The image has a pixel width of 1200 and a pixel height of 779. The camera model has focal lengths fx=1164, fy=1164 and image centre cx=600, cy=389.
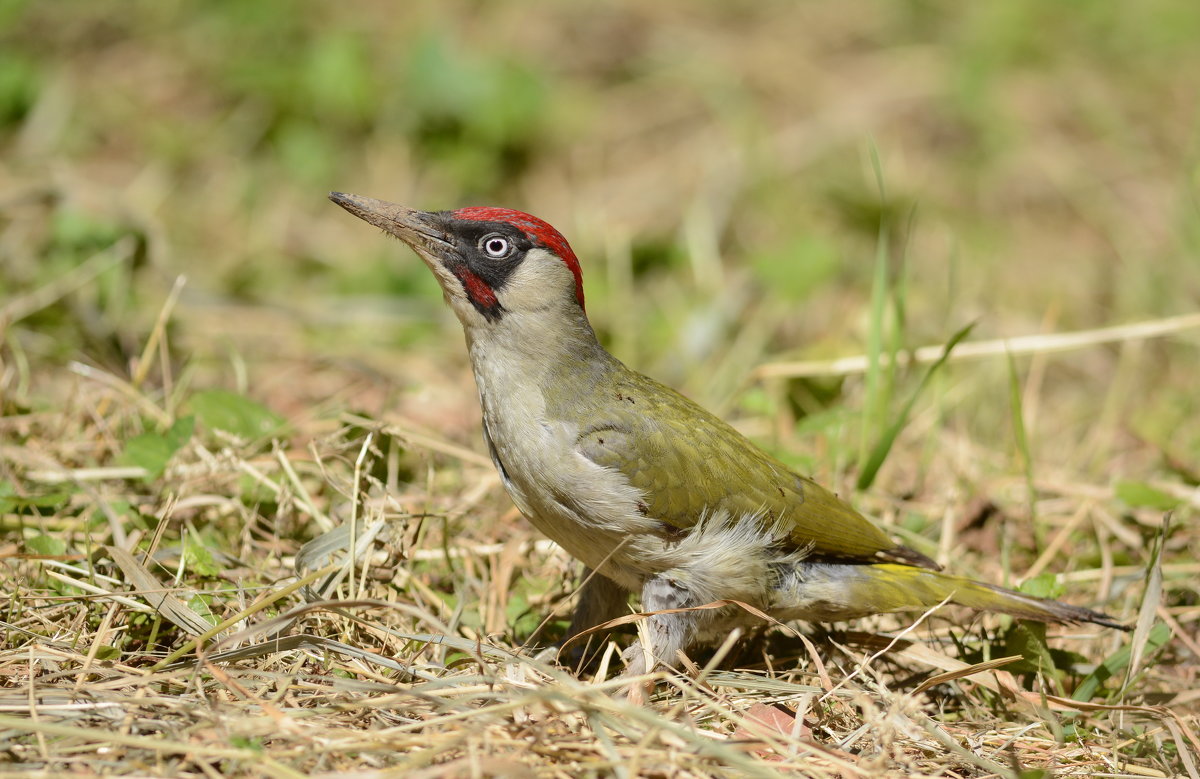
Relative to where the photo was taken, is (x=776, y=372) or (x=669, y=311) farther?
(x=669, y=311)

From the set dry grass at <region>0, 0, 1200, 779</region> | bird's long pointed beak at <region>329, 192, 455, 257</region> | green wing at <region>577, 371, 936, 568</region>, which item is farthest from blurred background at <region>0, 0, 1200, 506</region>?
bird's long pointed beak at <region>329, 192, 455, 257</region>

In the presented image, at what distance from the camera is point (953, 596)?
3.58 m

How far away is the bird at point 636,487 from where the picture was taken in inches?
134

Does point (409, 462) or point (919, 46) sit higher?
point (919, 46)

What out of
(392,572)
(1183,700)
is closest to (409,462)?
(392,572)

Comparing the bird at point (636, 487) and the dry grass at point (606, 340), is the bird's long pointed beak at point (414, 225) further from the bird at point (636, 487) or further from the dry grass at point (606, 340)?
the dry grass at point (606, 340)

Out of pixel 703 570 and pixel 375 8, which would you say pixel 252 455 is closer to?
pixel 703 570

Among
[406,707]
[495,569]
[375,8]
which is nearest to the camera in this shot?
[406,707]

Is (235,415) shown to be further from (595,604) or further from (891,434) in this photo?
(891,434)

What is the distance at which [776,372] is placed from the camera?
5.15 m

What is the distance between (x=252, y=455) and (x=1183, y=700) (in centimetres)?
316

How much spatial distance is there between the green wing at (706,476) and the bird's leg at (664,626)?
0.20 m

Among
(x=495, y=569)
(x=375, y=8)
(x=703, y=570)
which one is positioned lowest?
(x=495, y=569)

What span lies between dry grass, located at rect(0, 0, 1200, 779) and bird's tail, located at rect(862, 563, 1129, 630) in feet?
0.47
